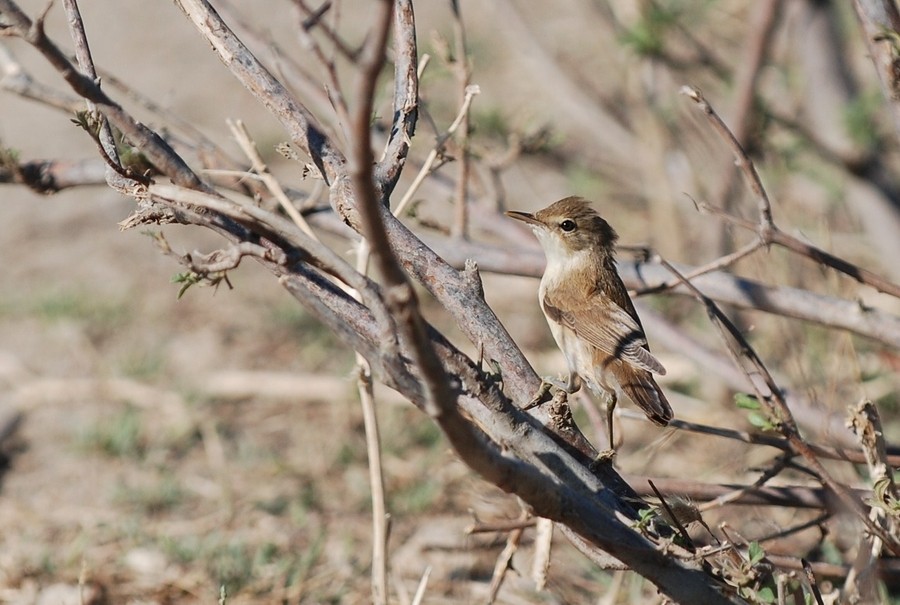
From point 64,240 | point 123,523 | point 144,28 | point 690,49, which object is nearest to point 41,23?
point 123,523

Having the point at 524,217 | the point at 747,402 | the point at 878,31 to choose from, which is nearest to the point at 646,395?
the point at 747,402

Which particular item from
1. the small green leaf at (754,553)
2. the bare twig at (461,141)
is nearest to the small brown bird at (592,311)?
the bare twig at (461,141)

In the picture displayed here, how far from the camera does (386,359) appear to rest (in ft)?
5.96

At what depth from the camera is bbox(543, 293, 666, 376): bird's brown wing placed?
3.39 meters

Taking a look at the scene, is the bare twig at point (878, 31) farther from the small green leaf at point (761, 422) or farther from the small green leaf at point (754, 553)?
the small green leaf at point (754, 553)

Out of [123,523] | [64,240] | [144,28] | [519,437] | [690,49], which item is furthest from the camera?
[144,28]

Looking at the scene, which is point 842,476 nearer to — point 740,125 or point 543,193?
point 740,125

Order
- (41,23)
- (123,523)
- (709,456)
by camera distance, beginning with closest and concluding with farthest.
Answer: (41,23)
(123,523)
(709,456)

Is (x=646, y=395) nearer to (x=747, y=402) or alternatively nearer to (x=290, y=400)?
(x=747, y=402)

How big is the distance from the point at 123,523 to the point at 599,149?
14.8ft

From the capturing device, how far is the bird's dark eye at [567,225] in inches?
154

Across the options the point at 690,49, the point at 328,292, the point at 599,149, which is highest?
the point at 599,149

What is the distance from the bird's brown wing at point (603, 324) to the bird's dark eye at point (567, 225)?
0.34 m

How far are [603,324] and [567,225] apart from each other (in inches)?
19.7
